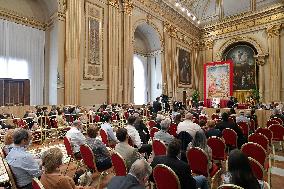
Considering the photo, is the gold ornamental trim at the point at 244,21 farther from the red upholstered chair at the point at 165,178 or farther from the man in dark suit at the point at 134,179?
the man in dark suit at the point at 134,179

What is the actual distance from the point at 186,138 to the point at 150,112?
8.74 metres

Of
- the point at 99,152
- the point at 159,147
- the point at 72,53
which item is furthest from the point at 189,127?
the point at 72,53

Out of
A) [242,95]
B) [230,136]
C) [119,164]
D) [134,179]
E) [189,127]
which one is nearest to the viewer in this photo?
[134,179]

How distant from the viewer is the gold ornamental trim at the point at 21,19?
1236 cm

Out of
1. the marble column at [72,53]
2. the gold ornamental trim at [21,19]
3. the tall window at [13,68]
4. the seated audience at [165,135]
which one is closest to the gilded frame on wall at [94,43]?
the marble column at [72,53]

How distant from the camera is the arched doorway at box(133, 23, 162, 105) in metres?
19.4

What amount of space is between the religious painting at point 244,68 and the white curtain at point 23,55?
17.2 meters

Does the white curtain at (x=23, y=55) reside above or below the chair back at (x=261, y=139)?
above

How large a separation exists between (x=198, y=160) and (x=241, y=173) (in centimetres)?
138

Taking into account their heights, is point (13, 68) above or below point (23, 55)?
below

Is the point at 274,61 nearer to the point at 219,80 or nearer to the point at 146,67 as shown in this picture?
the point at 219,80

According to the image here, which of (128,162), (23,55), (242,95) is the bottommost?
(128,162)

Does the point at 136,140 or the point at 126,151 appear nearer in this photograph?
the point at 126,151

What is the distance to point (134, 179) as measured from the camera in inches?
89.4
